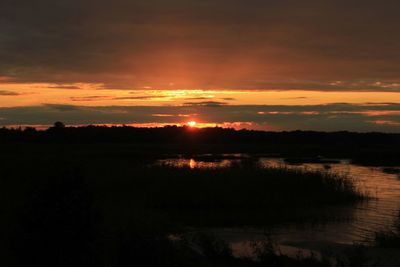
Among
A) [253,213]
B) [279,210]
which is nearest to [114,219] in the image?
[253,213]

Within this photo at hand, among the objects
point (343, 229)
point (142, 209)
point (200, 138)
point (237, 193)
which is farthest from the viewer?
point (200, 138)

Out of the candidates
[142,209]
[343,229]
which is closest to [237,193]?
[142,209]

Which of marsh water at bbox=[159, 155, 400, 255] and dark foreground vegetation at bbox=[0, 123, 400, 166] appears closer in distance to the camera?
marsh water at bbox=[159, 155, 400, 255]

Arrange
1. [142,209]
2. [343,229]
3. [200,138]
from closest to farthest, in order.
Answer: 1. [343,229]
2. [142,209]
3. [200,138]

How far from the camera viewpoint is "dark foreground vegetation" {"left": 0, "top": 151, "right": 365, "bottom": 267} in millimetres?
8414

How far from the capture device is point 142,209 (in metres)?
19.6

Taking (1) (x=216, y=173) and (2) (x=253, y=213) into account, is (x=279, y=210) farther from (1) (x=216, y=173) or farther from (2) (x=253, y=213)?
(1) (x=216, y=173)

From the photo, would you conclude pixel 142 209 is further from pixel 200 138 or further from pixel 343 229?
pixel 200 138

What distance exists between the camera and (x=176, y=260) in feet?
31.3

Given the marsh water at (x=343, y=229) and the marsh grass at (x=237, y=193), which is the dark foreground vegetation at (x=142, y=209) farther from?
the marsh water at (x=343, y=229)

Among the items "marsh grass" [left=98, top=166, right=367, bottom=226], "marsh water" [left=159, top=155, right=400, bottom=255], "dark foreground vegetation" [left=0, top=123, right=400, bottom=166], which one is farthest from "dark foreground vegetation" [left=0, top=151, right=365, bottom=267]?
"dark foreground vegetation" [left=0, top=123, right=400, bottom=166]

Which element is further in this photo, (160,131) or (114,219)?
(160,131)

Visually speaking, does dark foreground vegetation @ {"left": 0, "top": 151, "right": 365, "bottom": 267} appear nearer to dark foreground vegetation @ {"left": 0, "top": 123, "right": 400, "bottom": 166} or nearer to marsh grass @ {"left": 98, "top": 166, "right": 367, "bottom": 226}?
marsh grass @ {"left": 98, "top": 166, "right": 367, "bottom": 226}

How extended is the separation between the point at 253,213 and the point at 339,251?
761 cm
